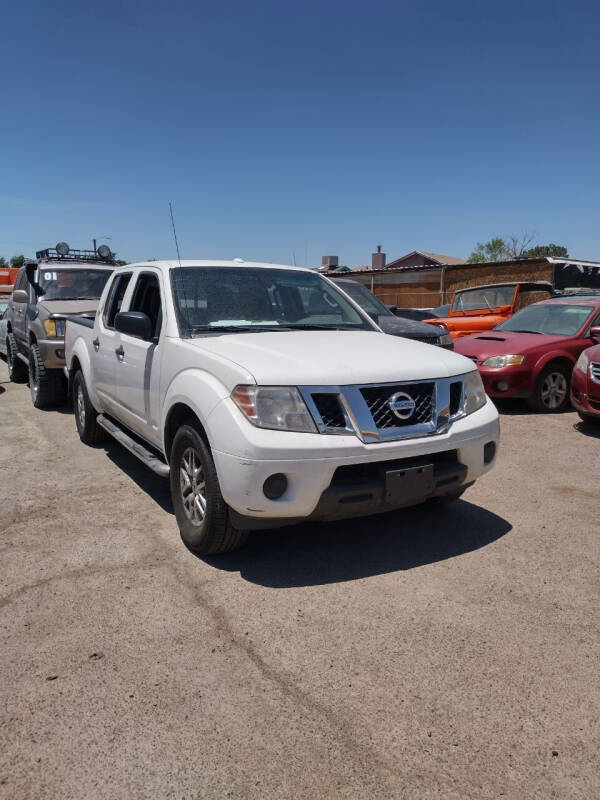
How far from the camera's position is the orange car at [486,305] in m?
11.6

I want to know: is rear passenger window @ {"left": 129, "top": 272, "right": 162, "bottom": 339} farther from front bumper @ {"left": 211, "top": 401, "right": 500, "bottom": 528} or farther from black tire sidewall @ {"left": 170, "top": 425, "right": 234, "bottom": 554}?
front bumper @ {"left": 211, "top": 401, "right": 500, "bottom": 528}

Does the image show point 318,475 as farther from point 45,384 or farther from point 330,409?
point 45,384

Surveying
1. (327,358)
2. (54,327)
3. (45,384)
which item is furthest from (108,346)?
(45,384)

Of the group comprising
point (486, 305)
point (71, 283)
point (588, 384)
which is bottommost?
point (588, 384)

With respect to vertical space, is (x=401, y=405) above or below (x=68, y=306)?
below

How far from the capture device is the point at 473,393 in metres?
3.88

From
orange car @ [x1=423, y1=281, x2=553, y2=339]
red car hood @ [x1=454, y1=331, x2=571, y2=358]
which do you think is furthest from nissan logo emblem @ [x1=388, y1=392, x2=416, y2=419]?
orange car @ [x1=423, y1=281, x2=553, y2=339]

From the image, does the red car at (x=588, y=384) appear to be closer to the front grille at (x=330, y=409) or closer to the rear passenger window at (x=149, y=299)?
the front grille at (x=330, y=409)

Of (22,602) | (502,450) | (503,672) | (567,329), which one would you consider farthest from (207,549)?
(567,329)

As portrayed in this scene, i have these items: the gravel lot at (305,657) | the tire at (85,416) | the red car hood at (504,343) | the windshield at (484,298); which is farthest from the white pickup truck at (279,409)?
the windshield at (484,298)

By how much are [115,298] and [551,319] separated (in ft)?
20.7

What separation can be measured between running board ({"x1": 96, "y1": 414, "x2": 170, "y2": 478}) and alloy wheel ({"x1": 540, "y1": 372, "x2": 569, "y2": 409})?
5507 millimetres

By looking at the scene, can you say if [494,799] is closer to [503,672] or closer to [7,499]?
[503,672]

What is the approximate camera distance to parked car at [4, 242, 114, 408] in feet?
27.2
